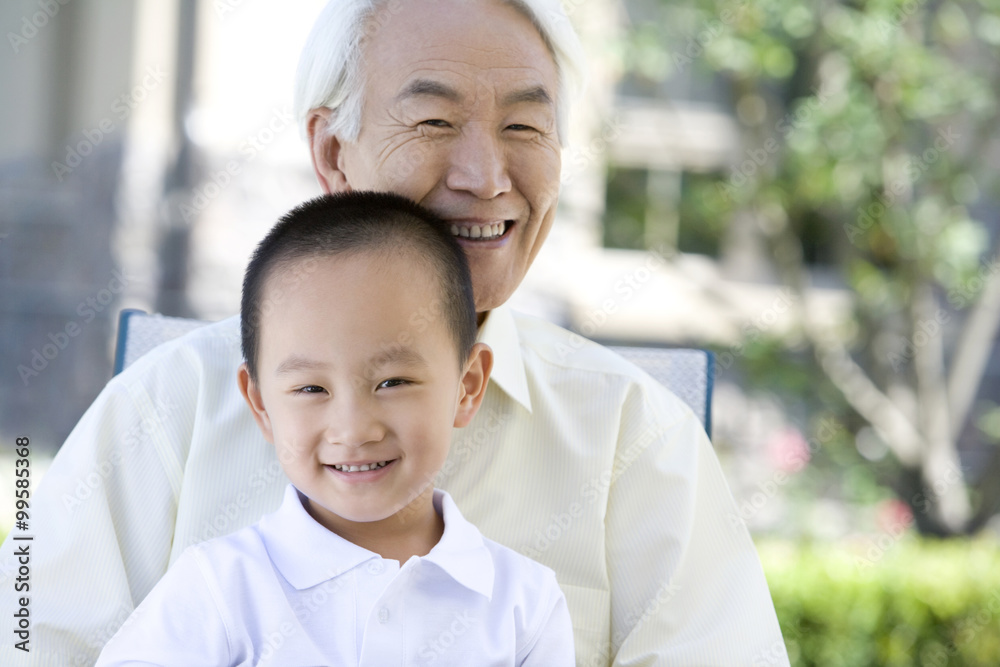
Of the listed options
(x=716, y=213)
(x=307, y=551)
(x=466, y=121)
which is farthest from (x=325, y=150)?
(x=716, y=213)

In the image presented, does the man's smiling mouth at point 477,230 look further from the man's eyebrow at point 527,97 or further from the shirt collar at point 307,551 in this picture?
the shirt collar at point 307,551

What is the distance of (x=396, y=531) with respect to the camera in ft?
4.44

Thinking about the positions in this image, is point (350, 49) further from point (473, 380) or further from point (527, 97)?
point (473, 380)

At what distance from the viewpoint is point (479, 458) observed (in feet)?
5.68

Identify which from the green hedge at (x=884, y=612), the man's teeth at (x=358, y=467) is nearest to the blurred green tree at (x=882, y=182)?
the green hedge at (x=884, y=612)

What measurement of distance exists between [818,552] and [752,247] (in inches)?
134

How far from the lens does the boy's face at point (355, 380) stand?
1.23 meters

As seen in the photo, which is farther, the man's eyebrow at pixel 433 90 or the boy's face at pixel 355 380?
the man's eyebrow at pixel 433 90

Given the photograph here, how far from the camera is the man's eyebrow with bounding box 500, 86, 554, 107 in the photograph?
1.68 meters

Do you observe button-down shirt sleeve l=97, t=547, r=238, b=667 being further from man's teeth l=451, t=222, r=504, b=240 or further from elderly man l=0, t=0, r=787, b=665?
man's teeth l=451, t=222, r=504, b=240

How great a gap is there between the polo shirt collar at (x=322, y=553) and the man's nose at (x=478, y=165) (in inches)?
24.0

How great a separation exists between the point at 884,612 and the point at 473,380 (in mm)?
3480

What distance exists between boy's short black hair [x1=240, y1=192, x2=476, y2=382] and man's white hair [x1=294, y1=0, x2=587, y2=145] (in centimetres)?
40

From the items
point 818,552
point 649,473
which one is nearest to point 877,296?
point 818,552
